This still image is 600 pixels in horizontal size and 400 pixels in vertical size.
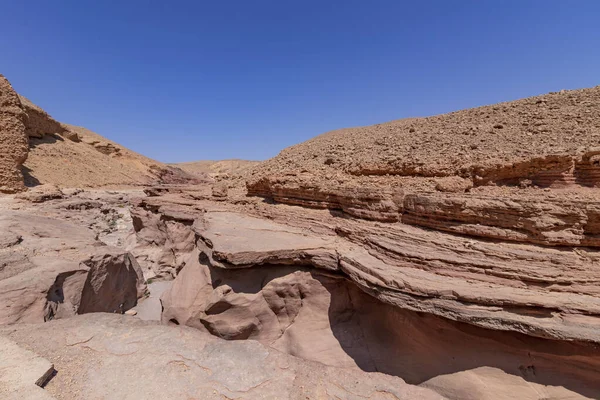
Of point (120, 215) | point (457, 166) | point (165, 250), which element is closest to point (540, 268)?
point (457, 166)

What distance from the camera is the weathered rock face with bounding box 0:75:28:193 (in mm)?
12031

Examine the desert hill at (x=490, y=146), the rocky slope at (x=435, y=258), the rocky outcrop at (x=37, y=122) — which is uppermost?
the rocky outcrop at (x=37, y=122)

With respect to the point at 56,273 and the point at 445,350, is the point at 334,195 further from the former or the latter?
the point at 56,273

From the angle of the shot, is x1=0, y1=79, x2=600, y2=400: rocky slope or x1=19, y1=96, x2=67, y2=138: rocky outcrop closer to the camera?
x1=0, y1=79, x2=600, y2=400: rocky slope

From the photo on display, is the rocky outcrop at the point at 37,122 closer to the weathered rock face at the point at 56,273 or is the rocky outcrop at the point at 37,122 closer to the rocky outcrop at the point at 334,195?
the weathered rock face at the point at 56,273

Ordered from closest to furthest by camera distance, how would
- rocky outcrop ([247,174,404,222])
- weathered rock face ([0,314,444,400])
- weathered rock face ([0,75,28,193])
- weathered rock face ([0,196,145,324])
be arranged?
weathered rock face ([0,314,444,400]) → weathered rock face ([0,196,145,324]) → rocky outcrop ([247,174,404,222]) → weathered rock face ([0,75,28,193])

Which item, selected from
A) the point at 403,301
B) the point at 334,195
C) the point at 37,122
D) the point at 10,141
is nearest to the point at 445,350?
the point at 403,301

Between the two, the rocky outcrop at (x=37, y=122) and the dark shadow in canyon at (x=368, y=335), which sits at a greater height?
the rocky outcrop at (x=37, y=122)

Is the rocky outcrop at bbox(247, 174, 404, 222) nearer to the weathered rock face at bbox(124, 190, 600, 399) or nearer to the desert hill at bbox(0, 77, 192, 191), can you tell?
the weathered rock face at bbox(124, 190, 600, 399)

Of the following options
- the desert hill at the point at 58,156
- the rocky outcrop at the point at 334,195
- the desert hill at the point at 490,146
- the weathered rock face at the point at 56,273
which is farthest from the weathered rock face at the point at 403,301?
the desert hill at the point at 58,156

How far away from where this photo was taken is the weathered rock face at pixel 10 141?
12031mm

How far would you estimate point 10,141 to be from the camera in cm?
1319

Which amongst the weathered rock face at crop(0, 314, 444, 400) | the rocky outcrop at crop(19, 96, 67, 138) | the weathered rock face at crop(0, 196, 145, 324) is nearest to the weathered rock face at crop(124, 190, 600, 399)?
the weathered rock face at crop(0, 314, 444, 400)

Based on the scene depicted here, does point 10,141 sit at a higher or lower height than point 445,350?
higher
